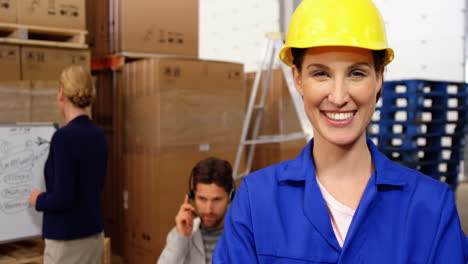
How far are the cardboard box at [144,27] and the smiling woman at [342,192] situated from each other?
285 cm

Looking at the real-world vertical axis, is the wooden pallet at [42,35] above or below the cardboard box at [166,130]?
above

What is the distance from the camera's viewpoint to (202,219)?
7.79 ft

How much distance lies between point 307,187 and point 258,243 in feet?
0.58

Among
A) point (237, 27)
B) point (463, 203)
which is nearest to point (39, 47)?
point (237, 27)

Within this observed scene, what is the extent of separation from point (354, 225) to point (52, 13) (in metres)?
2.93

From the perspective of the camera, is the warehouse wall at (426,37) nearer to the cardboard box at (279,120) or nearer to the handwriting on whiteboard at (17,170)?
the cardboard box at (279,120)

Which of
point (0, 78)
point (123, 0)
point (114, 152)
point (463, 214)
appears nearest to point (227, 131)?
point (114, 152)

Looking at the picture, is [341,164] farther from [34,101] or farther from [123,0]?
[123,0]

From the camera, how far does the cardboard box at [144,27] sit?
3.85 metres

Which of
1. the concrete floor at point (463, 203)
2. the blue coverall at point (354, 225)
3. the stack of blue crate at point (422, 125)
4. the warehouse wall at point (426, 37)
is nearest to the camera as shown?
the blue coverall at point (354, 225)

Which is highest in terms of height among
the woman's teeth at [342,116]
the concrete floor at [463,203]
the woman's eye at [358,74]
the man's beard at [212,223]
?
the woman's eye at [358,74]

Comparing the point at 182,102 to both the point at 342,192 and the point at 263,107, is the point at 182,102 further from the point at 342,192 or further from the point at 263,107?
the point at 342,192

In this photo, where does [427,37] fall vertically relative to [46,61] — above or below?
above

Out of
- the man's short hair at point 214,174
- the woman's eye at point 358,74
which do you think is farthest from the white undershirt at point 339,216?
the man's short hair at point 214,174
